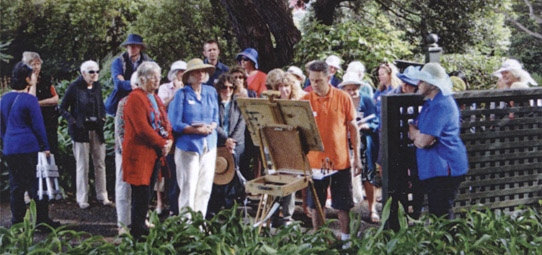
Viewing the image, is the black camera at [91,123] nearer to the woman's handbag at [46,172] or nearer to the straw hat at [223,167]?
the woman's handbag at [46,172]

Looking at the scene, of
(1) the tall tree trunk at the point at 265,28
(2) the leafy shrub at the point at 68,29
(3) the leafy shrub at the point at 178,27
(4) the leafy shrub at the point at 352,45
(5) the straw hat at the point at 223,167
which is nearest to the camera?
(5) the straw hat at the point at 223,167

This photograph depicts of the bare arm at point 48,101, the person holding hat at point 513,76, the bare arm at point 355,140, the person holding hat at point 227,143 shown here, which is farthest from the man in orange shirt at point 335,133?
the bare arm at point 48,101

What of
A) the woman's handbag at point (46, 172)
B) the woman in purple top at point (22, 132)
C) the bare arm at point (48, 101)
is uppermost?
the bare arm at point (48, 101)

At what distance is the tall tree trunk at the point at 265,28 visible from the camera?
969 cm

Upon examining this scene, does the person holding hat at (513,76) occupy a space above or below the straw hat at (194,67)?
below

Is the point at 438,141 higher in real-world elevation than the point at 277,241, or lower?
higher

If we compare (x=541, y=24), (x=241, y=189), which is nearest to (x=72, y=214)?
(x=241, y=189)

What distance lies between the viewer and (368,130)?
6797 millimetres

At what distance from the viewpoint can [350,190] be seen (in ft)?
17.1

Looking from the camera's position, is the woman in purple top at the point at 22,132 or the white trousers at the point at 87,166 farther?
the white trousers at the point at 87,166

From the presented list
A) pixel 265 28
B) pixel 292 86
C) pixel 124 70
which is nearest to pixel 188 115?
pixel 292 86

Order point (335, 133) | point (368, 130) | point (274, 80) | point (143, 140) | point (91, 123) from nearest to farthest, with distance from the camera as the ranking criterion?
point (335, 133) → point (143, 140) → point (274, 80) → point (368, 130) → point (91, 123)

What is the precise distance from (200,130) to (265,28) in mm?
4527

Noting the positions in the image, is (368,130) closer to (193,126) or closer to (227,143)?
(227,143)
